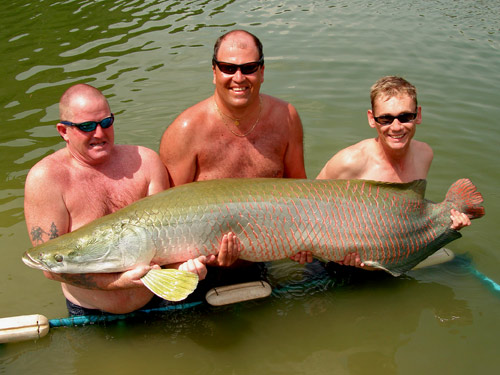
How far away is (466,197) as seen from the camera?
407 centimetres

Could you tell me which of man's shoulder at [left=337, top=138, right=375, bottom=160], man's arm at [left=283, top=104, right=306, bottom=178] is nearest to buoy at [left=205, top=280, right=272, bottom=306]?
man's arm at [left=283, top=104, right=306, bottom=178]

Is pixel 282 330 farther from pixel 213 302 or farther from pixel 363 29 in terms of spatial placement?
pixel 363 29

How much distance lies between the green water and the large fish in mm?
668

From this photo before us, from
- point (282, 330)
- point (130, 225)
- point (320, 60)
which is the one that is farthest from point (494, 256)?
point (320, 60)

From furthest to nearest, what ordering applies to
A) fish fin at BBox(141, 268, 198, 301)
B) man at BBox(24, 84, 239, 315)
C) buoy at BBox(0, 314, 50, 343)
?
buoy at BBox(0, 314, 50, 343) < man at BBox(24, 84, 239, 315) < fish fin at BBox(141, 268, 198, 301)

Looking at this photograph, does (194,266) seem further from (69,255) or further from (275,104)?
(275,104)

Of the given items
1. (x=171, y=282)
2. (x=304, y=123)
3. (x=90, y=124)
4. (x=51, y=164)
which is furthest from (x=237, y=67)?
A: (x=304, y=123)

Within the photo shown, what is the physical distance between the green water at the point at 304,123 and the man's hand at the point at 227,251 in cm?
74

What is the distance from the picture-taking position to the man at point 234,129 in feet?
13.5

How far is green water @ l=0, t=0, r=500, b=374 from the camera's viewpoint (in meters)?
3.89

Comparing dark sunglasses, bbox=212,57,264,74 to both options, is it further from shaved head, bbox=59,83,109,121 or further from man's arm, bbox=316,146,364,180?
man's arm, bbox=316,146,364,180

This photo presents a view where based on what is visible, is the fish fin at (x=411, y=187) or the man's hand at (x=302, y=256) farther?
the fish fin at (x=411, y=187)

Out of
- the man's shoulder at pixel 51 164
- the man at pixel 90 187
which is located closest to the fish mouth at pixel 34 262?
the man at pixel 90 187

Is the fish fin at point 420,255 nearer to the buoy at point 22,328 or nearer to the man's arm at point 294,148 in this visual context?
the man's arm at point 294,148
